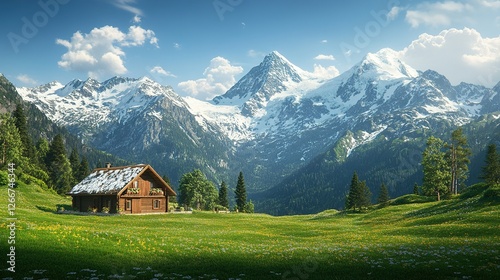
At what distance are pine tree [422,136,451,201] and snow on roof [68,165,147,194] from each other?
67.8 m

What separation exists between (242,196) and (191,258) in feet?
384

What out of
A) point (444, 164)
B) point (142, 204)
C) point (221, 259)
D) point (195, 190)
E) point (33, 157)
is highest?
point (33, 157)

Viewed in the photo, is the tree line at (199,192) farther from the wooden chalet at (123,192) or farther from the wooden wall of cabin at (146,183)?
the wooden wall of cabin at (146,183)

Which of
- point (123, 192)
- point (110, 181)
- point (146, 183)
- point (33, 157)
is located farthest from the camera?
point (33, 157)

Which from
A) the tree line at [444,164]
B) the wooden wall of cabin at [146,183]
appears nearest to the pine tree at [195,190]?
the wooden wall of cabin at [146,183]

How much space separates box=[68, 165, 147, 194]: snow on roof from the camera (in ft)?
244

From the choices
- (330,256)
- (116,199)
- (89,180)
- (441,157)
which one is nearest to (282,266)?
(330,256)

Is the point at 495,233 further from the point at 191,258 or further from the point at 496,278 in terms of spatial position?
the point at 191,258

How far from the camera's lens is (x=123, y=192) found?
7419 cm

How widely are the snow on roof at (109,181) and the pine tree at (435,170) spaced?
6784cm

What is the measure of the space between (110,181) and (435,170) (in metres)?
76.0

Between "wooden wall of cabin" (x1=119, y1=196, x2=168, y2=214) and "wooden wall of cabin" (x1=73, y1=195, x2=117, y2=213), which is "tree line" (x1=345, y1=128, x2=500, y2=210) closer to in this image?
"wooden wall of cabin" (x1=119, y1=196, x2=168, y2=214)

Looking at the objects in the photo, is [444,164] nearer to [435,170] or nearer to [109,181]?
[435,170]

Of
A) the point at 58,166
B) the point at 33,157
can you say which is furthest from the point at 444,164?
the point at 33,157
